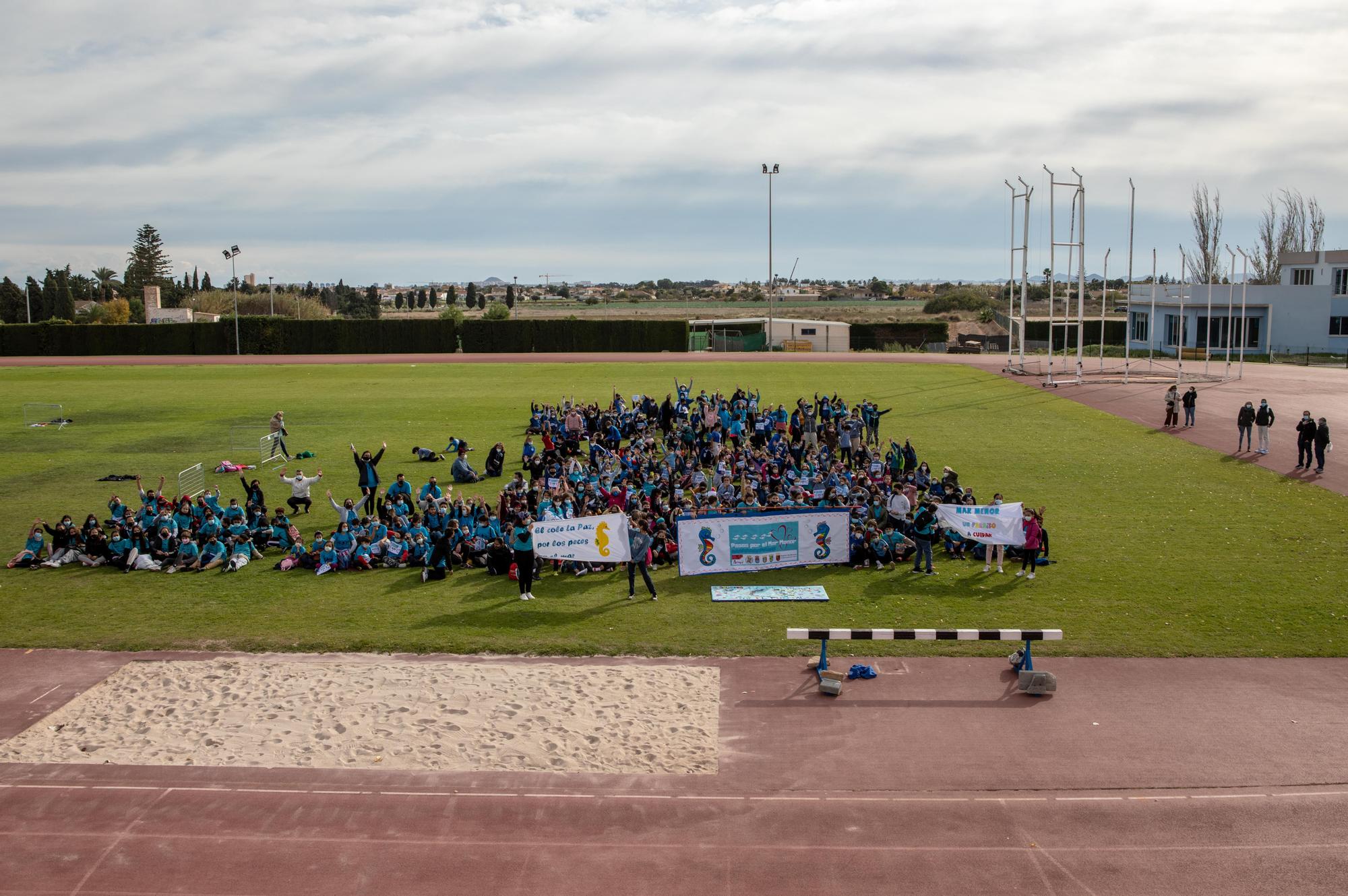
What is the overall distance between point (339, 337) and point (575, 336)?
792 inches

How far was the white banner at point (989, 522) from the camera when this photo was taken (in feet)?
61.3

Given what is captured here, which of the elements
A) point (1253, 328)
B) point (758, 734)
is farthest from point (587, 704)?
point (1253, 328)

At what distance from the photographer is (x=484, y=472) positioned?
29.8 meters

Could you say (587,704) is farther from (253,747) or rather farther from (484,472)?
(484,472)

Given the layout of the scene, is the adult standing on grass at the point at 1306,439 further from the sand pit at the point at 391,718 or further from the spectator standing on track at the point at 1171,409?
the sand pit at the point at 391,718

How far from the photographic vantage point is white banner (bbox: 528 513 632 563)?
17969mm

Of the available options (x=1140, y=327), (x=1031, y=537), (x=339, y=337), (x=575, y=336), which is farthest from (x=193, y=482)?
(x=1140, y=327)

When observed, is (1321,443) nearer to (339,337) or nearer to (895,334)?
(895,334)

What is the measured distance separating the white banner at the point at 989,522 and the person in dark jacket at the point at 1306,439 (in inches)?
575

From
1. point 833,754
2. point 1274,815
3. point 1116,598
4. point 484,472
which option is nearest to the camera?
point 1274,815

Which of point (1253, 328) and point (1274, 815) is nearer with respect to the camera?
point (1274, 815)

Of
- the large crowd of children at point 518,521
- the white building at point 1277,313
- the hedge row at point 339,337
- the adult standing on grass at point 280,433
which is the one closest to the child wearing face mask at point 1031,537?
the large crowd of children at point 518,521

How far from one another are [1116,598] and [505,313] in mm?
103287

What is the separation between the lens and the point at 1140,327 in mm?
84750
